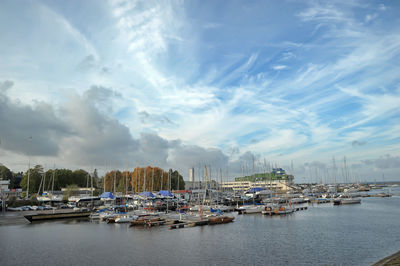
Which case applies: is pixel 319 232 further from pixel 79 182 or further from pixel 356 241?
pixel 79 182

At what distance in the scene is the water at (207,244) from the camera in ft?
97.5

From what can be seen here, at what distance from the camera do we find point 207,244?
121 feet

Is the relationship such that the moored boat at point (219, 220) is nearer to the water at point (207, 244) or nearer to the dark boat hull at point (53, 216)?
the water at point (207, 244)

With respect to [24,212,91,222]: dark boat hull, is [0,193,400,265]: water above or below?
below

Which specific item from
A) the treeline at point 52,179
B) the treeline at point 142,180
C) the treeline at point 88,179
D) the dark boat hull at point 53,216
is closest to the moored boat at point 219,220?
the dark boat hull at point 53,216

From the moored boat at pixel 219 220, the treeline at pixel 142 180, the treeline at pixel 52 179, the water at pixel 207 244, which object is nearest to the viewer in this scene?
the water at pixel 207 244

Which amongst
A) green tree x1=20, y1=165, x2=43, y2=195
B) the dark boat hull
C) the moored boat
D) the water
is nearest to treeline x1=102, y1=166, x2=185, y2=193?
green tree x1=20, y1=165, x2=43, y2=195

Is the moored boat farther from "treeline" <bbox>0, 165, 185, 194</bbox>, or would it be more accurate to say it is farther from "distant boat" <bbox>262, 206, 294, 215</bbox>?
"treeline" <bbox>0, 165, 185, 194</bbox>

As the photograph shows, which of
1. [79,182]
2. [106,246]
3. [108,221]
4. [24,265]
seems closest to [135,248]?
[106,246]

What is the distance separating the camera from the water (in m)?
29.7

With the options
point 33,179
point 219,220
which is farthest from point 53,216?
point 33,179

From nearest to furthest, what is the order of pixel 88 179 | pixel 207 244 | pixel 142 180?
pixel 207 244 → pixel 142 180 → pixel 88 179

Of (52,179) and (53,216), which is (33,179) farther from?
(53,216)

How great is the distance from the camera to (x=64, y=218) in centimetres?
6606
